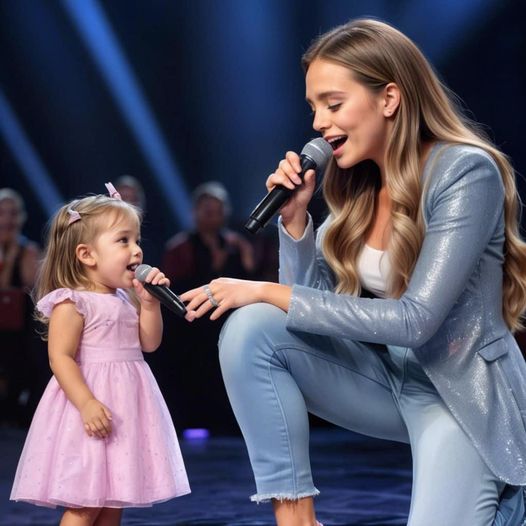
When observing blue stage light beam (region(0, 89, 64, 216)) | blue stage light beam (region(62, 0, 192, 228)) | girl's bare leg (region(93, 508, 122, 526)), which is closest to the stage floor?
girl's bare leg (region(93, 508, 122, 526))

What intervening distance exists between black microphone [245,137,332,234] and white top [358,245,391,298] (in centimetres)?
19

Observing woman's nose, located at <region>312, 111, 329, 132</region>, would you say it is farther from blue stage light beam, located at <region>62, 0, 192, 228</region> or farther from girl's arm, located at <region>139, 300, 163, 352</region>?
blue stage light beam, located at <region>62, 0, 192, 228</region>

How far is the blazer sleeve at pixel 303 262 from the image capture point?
1988mm

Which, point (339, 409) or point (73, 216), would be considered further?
point (73, 216)

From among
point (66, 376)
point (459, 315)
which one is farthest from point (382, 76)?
point (66, 376)

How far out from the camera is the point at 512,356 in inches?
71.2

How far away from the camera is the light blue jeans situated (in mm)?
1755

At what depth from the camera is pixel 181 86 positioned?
529 centimetres

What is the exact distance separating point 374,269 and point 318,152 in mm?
257

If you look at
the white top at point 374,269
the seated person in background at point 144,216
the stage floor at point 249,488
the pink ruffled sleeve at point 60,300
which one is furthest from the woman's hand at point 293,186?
the seated person in background at point 144,216

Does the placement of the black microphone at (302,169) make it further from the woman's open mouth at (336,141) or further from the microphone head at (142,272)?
the microphone head at (142,272)

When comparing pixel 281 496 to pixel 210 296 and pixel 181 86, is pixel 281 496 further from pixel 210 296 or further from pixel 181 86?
pixel 181 86

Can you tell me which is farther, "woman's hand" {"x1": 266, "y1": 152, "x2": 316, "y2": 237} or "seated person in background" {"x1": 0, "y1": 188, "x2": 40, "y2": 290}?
"seated person in background" {"x1": 0, "y1": 188, "x2": 40, "y2": 290}

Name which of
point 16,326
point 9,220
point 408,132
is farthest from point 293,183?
point 9,220
